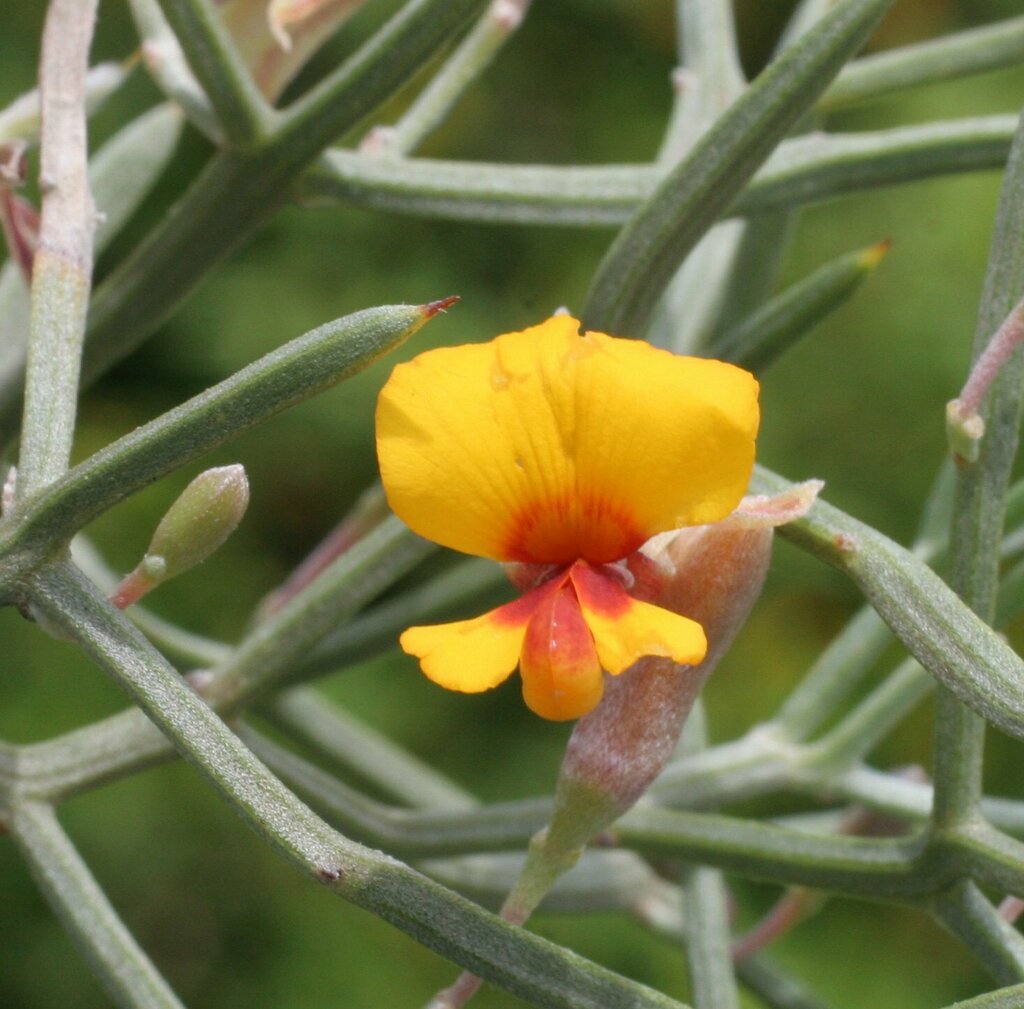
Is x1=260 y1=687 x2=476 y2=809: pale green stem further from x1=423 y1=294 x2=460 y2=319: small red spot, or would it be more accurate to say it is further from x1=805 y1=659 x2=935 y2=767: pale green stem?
x1=423 y1=294 x2=460 y2=319: small red spot

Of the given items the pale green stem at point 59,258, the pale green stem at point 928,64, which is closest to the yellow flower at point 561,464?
the pale green stem at point 59,258

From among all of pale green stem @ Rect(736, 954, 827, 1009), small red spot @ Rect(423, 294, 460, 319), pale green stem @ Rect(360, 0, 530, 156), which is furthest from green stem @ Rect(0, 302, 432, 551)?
pale green stem @ Rect(736, 954, 827, 1009)

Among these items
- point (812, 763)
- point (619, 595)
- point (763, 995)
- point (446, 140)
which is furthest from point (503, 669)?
point (446, 140)

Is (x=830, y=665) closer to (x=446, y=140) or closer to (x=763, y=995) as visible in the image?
(x=763, y=995)

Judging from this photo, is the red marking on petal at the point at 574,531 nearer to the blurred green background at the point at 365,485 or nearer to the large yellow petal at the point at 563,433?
the large yellow petal at the point at 563,433

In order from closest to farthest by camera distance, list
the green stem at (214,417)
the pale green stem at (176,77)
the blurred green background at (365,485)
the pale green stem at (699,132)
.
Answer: the green stem at (214,417)
the pale green stem at (176,77)
the pale green stem at (699,132)
the blurred green background at (365,485)

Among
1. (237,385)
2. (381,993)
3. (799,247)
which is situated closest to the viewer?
(237,385)
